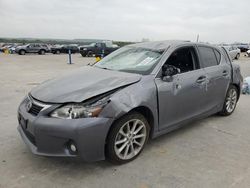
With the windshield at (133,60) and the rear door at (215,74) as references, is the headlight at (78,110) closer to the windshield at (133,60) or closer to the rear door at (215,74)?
the windshield at (133,60)

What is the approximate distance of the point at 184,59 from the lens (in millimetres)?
4012

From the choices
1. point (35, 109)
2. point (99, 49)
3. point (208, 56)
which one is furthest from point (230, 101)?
point (99, 49)

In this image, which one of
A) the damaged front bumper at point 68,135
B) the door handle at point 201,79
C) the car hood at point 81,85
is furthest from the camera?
the door handle at point 201,79

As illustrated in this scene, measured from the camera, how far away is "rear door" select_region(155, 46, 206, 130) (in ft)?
11.2

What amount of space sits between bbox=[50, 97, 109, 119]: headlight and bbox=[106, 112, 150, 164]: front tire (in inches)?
12.5

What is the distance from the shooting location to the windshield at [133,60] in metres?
3.53

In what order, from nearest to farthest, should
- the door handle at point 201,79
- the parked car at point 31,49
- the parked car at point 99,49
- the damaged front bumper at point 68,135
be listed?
1. the damaged front bumper at point 68,135
2. the door handle at point 201,79
3. the parked car at point 99,49
4. the parked car at point 31,49

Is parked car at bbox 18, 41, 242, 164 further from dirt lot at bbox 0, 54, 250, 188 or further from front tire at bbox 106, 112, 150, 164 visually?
dirt lot at bbox 0, 54, 250, 188

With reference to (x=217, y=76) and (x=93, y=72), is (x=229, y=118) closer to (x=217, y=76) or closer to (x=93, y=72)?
(x=217, y=76)

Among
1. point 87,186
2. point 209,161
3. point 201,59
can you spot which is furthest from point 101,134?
point 201,59

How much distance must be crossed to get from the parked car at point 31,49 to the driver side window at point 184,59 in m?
31.0

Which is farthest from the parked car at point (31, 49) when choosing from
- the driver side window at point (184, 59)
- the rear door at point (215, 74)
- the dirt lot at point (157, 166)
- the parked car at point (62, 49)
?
the driver side window at point (184, 59)

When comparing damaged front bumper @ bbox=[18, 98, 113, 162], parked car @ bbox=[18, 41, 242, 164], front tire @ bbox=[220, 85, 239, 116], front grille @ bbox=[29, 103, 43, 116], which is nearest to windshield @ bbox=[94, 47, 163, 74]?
parked car @ bbox=[18, 41, 242, 164]

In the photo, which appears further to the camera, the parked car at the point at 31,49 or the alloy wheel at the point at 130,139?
the parked car at the point at 31,49
